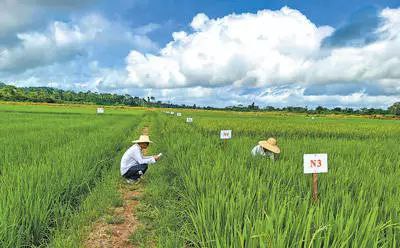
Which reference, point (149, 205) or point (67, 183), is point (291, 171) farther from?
point (67, 183)

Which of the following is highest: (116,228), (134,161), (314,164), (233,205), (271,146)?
(314,164)

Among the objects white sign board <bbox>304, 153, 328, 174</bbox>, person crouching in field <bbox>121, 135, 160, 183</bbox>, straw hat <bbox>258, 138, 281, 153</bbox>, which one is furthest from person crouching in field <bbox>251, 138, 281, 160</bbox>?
person crouching in field <bbox>121, 135, 160, 183</bbox>

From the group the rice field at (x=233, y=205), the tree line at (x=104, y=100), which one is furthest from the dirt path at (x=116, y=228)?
the tree line at (x=104, y=100)

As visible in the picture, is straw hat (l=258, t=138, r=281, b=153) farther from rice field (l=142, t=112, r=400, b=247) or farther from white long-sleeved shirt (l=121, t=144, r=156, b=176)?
white long-sleeved shirt (l=121, t=144, r=156, b=176)

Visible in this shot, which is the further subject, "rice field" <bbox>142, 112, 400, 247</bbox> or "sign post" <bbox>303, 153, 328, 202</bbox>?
"sign post" <bbox>303, 153, 328, 202</bbox>

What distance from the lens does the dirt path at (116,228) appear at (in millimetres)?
3574

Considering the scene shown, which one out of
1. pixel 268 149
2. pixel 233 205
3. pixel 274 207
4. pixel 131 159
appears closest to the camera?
pixel 274 207

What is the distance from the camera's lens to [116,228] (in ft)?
13.2

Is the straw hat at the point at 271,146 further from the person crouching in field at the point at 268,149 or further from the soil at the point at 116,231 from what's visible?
the soil at the point at 116,231

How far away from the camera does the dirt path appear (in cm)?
357

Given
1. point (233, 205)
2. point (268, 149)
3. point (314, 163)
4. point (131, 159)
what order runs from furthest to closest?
point (131, 159), point (268, 149), point (314, 163), point (233, 205)

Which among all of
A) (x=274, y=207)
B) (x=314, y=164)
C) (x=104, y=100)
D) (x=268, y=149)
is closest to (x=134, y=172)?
(x=268, y=149)

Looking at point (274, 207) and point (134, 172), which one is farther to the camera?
point (134, 172)

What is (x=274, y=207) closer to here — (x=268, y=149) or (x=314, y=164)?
(x=314, y=164)
